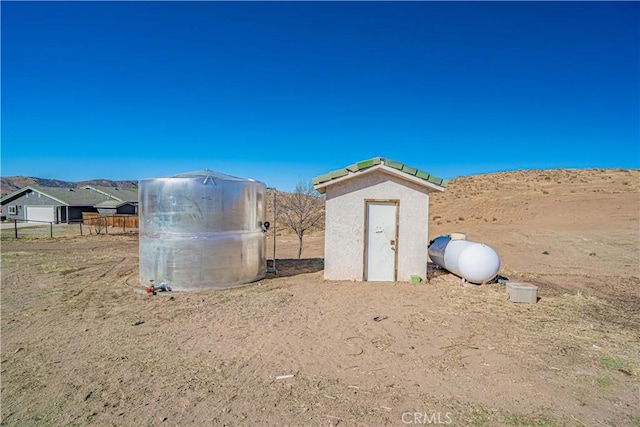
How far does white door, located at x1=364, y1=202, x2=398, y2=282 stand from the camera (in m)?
10.2

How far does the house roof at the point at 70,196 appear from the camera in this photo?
38428 mm

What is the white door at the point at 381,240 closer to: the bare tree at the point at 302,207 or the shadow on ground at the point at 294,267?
the shadow on ground at the point at 294,267

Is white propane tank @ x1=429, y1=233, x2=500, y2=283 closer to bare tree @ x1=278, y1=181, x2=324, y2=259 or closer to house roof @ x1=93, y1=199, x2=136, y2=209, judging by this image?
bare tree @ x1=278, y1=181, x2=324, y2=259

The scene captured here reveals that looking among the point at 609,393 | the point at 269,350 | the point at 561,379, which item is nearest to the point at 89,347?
the point at 269,350

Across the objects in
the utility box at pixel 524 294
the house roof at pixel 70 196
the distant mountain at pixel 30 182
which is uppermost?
the distant mountain at pixel 30 182

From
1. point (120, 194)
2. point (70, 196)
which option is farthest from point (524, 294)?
point (120, 194)

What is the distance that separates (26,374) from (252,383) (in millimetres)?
2985

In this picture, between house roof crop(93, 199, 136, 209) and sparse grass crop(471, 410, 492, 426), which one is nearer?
sparse grass crop(471, 410, 492, 426)

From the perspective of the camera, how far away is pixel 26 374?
4.75 meters

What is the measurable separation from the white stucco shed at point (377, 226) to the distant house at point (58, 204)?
36095 mm

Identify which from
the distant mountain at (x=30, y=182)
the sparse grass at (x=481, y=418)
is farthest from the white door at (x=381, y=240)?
the distant mountain at (x=30, y=182)

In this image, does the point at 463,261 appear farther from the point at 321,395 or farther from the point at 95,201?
the point at 95,201

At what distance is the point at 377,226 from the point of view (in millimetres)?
10156

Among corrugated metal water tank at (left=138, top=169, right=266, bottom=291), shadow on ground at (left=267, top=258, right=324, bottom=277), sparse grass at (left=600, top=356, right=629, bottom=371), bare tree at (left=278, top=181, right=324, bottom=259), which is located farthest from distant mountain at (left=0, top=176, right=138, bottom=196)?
sparse grass at (left=600, top=356, right=629, bottom=371)
